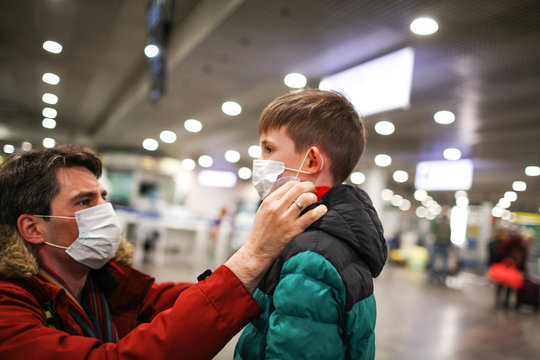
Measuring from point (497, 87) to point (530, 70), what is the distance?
68 cm

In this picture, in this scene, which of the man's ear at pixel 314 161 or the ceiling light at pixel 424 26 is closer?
the man's ear at pixel 314 161

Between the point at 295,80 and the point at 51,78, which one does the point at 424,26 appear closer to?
the point at 295,80

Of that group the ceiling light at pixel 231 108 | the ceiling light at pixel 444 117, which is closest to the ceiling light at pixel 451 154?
the ceiling light at pixel 444 117

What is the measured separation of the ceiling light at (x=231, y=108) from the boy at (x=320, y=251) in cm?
725

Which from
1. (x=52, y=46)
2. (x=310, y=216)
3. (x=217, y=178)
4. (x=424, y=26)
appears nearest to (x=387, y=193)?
(x=217, y=178)

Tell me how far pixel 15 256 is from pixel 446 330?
5.72 meters

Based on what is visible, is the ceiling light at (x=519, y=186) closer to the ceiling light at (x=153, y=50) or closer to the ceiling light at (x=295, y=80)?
the ceiling light at (x=295, y=80)

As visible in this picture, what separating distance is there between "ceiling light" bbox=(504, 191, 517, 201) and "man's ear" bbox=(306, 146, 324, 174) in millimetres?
17906

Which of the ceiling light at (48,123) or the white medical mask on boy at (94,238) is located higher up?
the ceiling light at (48,123)

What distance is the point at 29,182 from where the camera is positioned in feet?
4.27

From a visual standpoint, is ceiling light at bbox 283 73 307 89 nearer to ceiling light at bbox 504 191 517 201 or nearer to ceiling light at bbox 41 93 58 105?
ceiling light at bbox 41 93 58 105

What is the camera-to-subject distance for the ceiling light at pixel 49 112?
11623mm

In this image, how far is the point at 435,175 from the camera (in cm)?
947

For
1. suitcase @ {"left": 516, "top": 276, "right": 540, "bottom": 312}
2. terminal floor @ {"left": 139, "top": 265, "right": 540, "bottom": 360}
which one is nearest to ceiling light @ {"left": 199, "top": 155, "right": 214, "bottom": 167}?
terminal floor @ {"left": 139, "top": 265, "right": 540, "bottom": 360}
